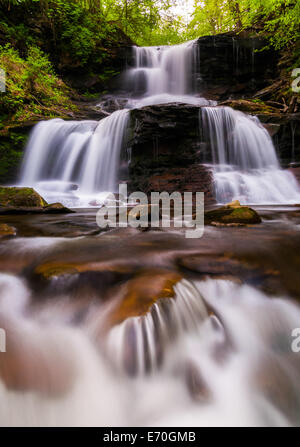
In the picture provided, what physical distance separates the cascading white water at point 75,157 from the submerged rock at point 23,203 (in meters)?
2.47

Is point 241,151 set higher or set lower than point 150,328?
higher

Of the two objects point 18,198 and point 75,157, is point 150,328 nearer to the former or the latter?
point 18,198

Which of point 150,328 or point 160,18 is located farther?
point 160,18

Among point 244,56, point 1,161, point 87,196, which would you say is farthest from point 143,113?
point 244,56

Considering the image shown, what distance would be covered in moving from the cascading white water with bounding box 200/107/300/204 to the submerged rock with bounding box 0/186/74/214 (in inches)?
170

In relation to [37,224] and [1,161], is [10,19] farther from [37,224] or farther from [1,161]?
[37,224]

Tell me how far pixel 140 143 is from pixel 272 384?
23.2 ft

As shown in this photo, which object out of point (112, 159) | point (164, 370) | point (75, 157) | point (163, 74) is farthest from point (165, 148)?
point (163, 74)

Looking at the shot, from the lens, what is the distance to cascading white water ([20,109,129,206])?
790 centimetres

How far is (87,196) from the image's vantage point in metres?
7.35

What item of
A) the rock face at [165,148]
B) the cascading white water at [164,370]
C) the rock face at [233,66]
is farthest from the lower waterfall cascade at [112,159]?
the rock face at [233,66]

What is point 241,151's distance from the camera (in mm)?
7680

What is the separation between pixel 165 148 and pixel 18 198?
4420 mm

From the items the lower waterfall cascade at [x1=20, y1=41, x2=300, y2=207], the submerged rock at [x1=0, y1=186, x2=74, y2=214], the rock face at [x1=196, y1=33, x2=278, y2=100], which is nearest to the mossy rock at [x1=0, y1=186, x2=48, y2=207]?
the submerged rock at [x1=0, y1=186, x2=74, y2=214]
